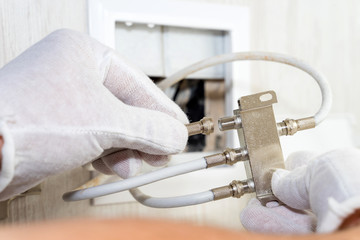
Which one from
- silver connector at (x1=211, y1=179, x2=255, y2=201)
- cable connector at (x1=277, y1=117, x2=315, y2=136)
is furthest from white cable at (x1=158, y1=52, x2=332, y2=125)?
silver connector at (x1=211, y1=179, x2=255, y2=201)

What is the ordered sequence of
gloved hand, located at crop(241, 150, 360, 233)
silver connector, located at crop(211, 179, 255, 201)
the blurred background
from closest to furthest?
Result: gloved hand, located at crop(241, 150, 360, 233) → silver connector, located at crop(211, 179, 255, 201) → the blurred background

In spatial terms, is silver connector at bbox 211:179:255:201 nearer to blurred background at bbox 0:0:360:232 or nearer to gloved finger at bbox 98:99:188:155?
gloved finger at bbox 98:99:188:155

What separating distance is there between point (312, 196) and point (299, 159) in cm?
14

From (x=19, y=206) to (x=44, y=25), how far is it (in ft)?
1.12

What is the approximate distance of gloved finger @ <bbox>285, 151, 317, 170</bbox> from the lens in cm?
46

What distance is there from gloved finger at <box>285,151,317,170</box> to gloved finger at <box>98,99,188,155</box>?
0.16 m

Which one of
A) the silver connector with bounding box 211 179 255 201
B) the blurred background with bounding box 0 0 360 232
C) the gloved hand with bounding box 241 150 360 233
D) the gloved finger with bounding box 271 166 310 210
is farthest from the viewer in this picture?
the blurred background with bounding box 0 0 360 232

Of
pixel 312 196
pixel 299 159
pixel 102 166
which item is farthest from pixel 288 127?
pixel 102 166

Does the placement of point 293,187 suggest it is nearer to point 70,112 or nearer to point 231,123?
point 231,123

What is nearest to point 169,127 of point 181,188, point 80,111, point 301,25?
point 80,111

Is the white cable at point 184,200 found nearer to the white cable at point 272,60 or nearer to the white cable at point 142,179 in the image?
the white cable at point 142,179

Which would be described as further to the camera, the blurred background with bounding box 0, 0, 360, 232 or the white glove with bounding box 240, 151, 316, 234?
the blurred background with bounding box 0, 0, 360, 232

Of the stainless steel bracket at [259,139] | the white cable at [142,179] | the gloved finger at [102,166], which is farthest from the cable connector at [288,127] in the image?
the gloved finger at [102,166]

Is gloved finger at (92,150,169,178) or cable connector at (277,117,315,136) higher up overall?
cable connector at (277,117,315,136)
